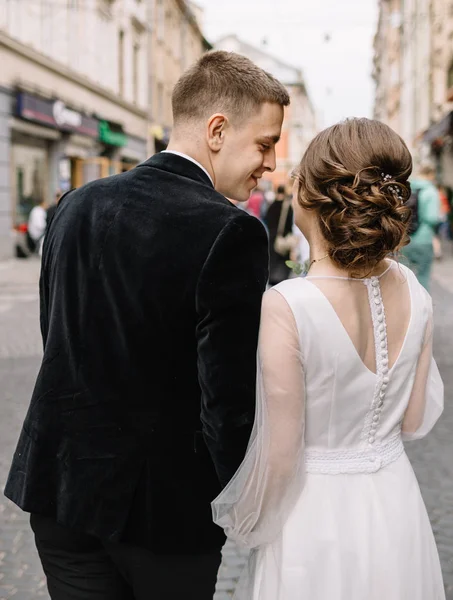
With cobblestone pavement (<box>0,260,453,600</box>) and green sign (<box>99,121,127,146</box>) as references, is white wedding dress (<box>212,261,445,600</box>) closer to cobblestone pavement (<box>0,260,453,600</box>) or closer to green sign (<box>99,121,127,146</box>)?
cobblestone pavement (<box>0,260,453,600</box>)

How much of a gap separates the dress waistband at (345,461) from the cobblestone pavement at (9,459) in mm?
1739

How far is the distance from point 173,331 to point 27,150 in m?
21.0

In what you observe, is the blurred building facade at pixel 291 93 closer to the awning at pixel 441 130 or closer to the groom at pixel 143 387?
the awning at pixel 441 130

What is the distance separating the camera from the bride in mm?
1760

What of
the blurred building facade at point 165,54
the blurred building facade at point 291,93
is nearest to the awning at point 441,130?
the blurred building facade at point 165,54

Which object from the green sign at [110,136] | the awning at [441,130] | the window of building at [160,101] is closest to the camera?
the awning at [441,130]

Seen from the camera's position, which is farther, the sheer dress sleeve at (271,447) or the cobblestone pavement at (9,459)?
the cobblestone pavement at (9,459)

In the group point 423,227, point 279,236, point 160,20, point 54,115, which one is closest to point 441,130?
point 54,115

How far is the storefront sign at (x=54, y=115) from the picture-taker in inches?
802

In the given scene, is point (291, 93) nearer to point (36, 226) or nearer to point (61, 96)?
point (61, 96)

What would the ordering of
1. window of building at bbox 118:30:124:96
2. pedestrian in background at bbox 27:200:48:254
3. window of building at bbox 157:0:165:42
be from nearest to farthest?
pedestrian in background at bbox 27:200:48:254, window of building at bbox 118:30:124:96, window of building at bbox 157:0:165:42

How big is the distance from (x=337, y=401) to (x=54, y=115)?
21.9 m

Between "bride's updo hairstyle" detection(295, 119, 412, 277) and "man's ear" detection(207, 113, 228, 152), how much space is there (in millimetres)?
237

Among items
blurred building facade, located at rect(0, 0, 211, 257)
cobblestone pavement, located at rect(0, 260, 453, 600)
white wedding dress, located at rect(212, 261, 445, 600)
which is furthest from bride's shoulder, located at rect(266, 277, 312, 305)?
blurred building facade, located at rect(0, 0, 211, 257)
